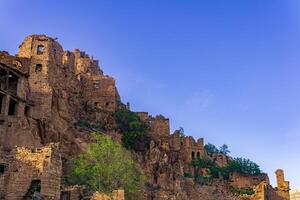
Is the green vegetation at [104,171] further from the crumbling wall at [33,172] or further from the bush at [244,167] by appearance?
the bush at [244,167]

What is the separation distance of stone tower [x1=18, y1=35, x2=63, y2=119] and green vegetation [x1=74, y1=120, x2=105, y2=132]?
6881 mm

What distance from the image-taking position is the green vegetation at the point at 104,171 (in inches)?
1673

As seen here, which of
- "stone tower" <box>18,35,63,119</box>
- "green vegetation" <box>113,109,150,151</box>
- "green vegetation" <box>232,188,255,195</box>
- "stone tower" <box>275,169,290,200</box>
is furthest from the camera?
"stone tower" <box>275,169,290,200</box>

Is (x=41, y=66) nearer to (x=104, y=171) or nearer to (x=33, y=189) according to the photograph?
A: (x=104, y=171)

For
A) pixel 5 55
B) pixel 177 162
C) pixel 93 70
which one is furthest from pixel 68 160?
pixel 93 70

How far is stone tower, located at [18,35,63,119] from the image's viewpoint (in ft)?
173

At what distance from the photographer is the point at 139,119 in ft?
241

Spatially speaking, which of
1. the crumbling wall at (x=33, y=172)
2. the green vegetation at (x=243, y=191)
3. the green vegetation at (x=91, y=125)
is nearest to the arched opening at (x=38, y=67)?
the green vegetation at (x=91, y=125)

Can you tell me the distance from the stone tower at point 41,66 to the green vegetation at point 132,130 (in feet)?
40.6

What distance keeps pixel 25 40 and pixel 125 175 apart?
27.7 meters

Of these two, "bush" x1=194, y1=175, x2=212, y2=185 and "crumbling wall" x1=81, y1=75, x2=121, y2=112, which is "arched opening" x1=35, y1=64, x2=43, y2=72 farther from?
"bush" x1=194, y1=175, x2=212, y2=185

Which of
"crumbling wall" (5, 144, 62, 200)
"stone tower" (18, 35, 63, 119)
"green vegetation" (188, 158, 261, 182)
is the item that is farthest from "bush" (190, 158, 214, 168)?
"crumbling wall" (5, 144, 62, 200)

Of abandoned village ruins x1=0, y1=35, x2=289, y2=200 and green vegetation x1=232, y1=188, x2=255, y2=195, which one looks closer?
abandoned village ruins x1=0, y1=35, x2=289, y2=200

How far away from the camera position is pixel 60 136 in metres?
51.6
